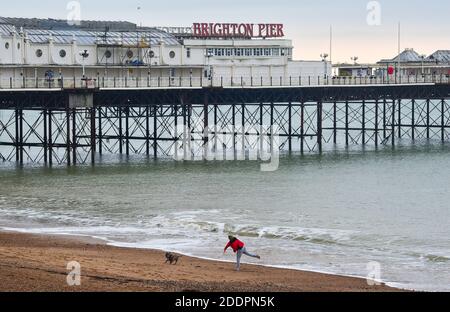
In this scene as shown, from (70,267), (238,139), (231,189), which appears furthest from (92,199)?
(238,139)

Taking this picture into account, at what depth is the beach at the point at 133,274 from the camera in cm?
3372

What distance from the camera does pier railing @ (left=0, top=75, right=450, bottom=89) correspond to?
78562mm

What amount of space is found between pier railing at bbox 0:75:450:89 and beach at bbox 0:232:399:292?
109 feet

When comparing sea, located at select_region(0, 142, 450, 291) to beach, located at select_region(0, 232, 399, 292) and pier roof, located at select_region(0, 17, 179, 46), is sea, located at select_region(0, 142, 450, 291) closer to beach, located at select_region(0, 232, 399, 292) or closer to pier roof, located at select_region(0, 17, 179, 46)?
beach, located at select_region(0, 232, 399, 292)

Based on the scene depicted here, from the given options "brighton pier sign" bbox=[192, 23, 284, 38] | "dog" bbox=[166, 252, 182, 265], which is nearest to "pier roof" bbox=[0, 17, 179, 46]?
"brighton pier sign" bbox=[192, 23, 284, 38]

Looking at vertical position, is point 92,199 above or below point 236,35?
below

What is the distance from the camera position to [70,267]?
37812mm

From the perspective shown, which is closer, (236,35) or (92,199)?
(92,199)

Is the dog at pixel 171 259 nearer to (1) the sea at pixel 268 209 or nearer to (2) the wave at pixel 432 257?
(1) the sea at pixel 268 209

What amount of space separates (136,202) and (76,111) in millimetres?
20598

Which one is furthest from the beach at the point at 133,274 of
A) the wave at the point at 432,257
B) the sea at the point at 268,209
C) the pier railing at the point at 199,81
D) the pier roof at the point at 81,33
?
the pier roof at the point at 81,33

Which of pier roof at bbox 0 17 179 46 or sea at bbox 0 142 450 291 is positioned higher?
pier roof at bbox 0 17 179 46

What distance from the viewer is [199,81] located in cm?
8769
